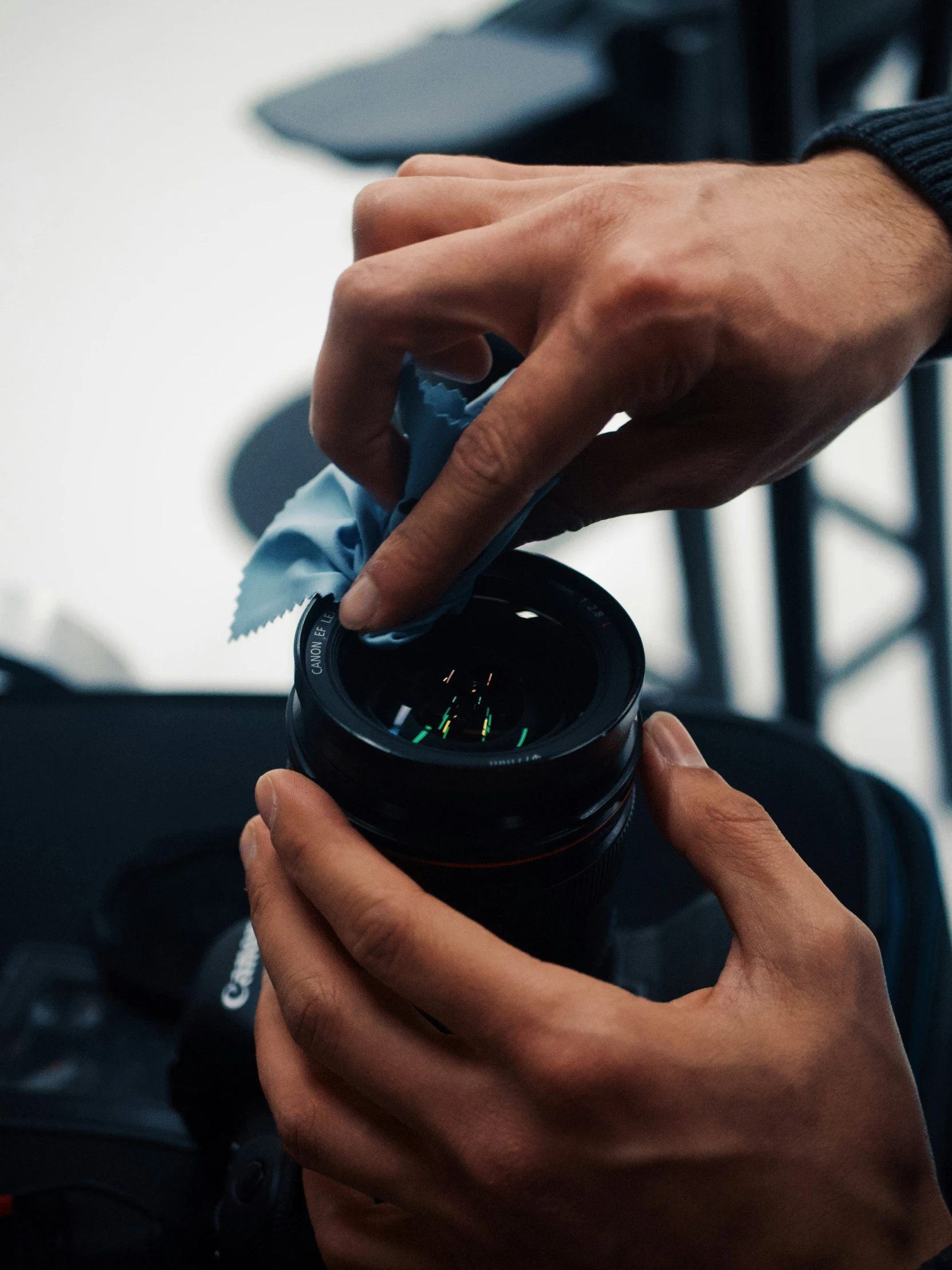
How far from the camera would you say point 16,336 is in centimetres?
155

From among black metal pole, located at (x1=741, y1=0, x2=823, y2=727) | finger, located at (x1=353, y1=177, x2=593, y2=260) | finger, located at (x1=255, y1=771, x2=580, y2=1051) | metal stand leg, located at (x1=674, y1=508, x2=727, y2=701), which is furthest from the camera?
metal stand leg, located at (x1=674, y1=508, x2=727, y2=701)

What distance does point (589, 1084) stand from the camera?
0.32 meters

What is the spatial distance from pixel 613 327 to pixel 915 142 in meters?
0.24

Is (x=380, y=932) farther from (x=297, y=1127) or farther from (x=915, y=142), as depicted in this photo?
(x=915, y=142)

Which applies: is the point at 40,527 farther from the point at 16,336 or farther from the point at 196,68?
the point at 196,68

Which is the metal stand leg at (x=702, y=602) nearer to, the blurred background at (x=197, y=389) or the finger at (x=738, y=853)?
the blurred background at (x=197, y=389)

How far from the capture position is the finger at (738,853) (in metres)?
0.35

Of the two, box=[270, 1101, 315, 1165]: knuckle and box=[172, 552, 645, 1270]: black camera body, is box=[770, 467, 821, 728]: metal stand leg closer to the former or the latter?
box=[172, 552, 645, 1270]: black camera body

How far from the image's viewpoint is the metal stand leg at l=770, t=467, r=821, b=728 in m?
0.81

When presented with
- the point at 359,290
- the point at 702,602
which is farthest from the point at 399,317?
the point at 702,602

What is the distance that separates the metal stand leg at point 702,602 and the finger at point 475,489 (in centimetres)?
77

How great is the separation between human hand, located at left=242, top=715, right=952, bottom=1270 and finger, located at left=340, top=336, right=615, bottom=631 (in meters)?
0.07

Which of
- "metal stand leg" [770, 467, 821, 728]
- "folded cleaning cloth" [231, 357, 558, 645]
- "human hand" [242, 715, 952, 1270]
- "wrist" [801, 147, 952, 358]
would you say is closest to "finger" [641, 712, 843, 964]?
"human hand" [242, 715, 952, 1270]

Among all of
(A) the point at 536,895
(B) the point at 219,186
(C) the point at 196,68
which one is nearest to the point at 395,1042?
(A) the point at 536,895
